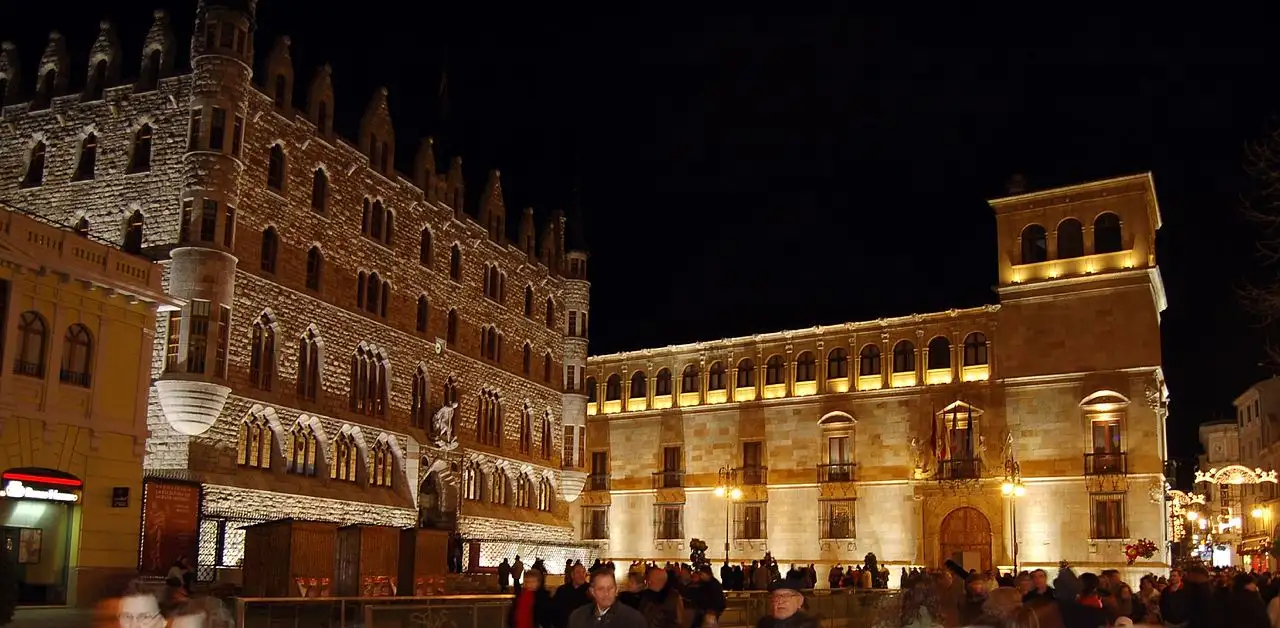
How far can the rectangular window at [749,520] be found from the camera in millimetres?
50844

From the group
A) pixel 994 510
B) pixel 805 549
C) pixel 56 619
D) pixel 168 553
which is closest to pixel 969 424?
pixel 994 510

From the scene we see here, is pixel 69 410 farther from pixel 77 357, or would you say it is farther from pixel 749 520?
pixel 749 520

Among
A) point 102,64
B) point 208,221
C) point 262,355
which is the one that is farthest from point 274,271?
point 102,64

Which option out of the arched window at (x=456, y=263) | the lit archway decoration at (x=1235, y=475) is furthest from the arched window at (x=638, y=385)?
the lit archway decoration at (x=1235, y=475)

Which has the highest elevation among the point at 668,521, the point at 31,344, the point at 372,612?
the point at 31,344

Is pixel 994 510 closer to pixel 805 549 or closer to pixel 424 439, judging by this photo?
pixel 805 549

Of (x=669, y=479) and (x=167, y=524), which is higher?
(x=669, y=479)

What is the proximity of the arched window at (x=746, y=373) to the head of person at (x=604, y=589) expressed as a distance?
4524 centimetres

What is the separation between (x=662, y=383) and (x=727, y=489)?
6.92 m

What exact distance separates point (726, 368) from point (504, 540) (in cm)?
1354

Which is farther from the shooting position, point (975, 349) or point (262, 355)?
point (975, 349)

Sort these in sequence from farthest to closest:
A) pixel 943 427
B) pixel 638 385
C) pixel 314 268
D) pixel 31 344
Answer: pixel 638 385
pixel 943 427
pixel 314 268
pixel 31 344

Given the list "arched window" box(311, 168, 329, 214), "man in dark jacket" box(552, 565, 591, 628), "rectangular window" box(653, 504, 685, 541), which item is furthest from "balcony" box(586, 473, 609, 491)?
"man in dark jacket" box(552, 565, 591, 628)

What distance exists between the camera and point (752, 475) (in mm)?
51406
